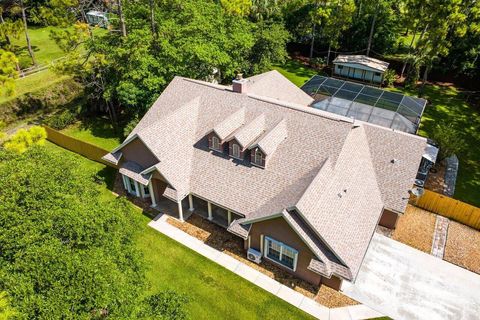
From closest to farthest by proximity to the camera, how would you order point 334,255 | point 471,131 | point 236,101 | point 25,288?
point 25,288 < point 334,255 < point 236,101 < point 471,131

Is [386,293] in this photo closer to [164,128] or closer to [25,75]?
[164,128]

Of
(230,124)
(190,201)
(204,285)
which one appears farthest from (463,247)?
(190,201)

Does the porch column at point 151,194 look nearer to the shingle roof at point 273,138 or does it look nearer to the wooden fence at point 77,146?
the wooden fence at point 77,146

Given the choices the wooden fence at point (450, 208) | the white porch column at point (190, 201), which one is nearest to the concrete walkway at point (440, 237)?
the wooden fence at point (450, 208)

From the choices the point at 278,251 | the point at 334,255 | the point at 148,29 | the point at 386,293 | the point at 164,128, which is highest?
the point at 148,29

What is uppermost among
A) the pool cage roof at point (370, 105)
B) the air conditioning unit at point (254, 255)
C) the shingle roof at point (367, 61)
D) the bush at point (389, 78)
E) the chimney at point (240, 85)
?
the chimney at point (240, 85)

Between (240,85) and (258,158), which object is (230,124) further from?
(240,85)

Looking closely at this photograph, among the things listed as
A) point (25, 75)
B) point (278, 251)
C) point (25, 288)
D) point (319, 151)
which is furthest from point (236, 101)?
point (25, 75)
